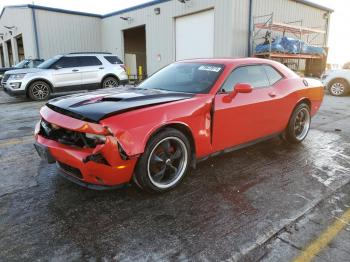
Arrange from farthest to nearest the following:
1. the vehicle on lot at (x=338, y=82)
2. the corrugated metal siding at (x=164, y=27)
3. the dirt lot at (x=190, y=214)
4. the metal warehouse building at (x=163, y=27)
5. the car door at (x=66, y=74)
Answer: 1. the metal warehouse building at (x=163, y=27)
2. the corrugated metal siding at (x=164, y=27)
3. the vehicle on lot at (x=338, y=82)
4. the car door at (x=66, y=74)
5. the dirt lot at (x=190, y=214)

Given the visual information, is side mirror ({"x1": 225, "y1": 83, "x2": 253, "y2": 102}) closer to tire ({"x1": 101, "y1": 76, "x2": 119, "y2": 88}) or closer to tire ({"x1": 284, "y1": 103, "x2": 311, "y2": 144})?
tire ({"x1": 284, "y1": 103, "x2": 311, "y2": 144})

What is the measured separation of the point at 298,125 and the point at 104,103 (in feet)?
11.2

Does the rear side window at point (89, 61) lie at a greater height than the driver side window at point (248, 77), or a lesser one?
greater

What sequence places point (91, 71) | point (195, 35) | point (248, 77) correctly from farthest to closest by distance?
point (195, 35) → point (91, 71) → point (248, 77)

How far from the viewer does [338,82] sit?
12.1 meters

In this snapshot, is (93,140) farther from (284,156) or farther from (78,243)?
(284,156)

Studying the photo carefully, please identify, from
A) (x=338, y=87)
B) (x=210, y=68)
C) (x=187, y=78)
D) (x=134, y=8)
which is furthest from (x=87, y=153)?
(x=134, y=8)

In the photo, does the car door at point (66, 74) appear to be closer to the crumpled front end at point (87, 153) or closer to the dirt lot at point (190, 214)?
the dirt lot at point (190, 214)

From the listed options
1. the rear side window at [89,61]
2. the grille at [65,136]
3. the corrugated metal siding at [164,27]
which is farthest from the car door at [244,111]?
the corrugated metal siding at [164,27]

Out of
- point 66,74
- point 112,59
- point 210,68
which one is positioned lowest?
point 66,74

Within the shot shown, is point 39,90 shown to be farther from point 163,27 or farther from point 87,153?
point 163,27

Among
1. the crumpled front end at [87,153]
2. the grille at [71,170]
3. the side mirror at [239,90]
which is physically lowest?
the grille at [71,170]

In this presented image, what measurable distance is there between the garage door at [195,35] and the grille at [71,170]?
1243cm

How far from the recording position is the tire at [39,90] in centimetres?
1000
